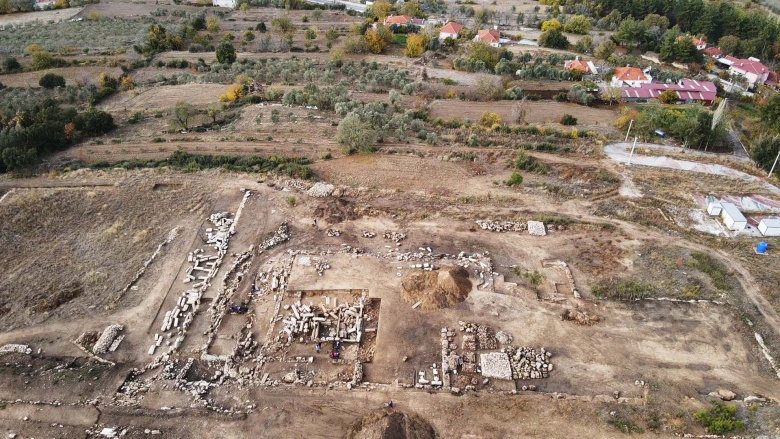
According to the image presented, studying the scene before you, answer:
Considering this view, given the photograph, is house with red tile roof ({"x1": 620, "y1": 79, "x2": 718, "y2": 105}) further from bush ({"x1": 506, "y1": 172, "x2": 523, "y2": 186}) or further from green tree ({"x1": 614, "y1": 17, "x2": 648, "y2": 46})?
bush ({"x1": 506, "y1": 172, "x2": 523, "y2": 186})

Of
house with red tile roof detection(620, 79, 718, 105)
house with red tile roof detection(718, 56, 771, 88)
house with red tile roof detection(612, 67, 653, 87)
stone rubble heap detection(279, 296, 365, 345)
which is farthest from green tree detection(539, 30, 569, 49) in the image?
stone rubble heap detection(279, 296, 365, 345)

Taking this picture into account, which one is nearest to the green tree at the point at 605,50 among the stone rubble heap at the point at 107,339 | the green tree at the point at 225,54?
the green tree at the point at 225,54

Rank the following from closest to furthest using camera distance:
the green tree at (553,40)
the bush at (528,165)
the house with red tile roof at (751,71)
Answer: the bush at (528,165) → the house with red tile roof at (751,71) → the green tree at (553,40)

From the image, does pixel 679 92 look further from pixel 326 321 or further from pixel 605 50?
pixel 326 321

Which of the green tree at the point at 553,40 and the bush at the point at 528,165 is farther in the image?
the green tree at the point at 553,40

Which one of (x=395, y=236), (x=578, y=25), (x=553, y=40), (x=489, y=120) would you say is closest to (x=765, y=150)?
(x=489, y=120)

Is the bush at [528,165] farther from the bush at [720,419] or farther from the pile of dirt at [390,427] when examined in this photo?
the pile of dirt at [390,427]
